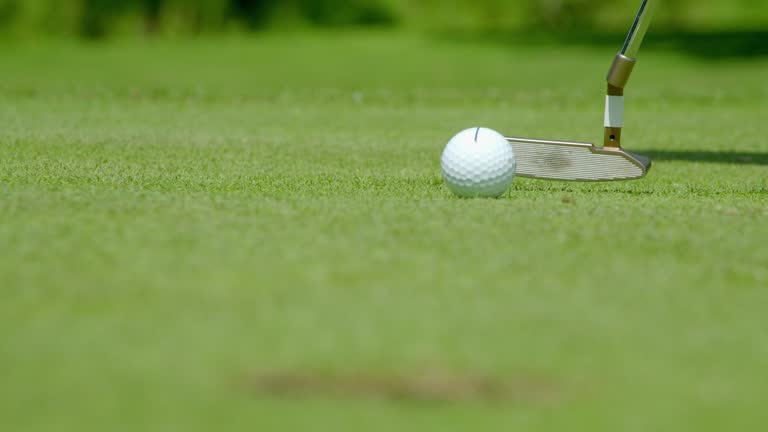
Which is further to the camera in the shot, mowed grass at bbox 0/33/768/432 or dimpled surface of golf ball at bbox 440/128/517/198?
dimpled surface of golf ball at bbox 440/128/517/198

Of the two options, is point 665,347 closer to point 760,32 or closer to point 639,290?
point 639,290

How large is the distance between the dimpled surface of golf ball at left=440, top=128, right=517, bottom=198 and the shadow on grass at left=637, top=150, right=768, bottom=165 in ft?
9.28

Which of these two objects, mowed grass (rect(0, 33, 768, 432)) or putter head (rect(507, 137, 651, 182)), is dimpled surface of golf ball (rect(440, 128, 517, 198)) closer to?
mowed grass (rect(0, 33, 768, 432))

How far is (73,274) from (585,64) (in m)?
14.7

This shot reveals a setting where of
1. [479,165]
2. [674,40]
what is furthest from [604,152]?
[674,40]

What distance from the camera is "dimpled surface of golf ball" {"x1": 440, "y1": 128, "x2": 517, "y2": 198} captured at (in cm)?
537

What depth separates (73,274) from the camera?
141 inches

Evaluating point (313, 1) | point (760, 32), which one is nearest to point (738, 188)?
point (760, 32)

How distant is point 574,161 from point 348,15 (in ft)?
63.1

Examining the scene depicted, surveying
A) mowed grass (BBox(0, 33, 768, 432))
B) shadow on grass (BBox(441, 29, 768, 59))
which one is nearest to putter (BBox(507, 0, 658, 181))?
mowed grass (BBox(0, 33, 768, 432))

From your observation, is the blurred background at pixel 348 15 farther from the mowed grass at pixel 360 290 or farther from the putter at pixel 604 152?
the putter at pixel 604 152

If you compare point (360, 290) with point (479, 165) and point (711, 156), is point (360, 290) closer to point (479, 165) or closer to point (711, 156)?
point (479, 165)

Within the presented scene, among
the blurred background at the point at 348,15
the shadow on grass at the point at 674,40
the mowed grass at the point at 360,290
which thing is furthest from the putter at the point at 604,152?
the blurred background at the point at 348,15

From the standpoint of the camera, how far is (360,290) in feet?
11.2
